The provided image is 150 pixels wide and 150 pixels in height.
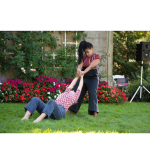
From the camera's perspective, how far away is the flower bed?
5484mm

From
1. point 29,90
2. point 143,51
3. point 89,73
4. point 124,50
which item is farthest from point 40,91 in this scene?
point 124,50

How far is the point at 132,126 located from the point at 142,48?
13.3ft

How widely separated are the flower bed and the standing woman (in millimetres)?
1706

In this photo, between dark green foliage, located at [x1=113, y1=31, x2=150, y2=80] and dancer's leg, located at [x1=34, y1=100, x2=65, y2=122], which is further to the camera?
dark green foliage, located at [x1=113, y1=31, x2=150, y2=80]

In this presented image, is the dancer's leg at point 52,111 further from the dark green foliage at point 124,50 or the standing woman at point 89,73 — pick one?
the dark green foliage at point 124,50

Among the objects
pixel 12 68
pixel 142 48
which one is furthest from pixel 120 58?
pixel 12 68

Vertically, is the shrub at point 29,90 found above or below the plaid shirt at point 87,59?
below

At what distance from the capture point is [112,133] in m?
2.76

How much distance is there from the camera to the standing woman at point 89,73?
390 centimetres

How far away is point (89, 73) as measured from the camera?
4.05 metres

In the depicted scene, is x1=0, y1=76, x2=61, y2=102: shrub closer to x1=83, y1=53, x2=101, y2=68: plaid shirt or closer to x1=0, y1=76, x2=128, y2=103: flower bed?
x1=0, y1=76, x2=128, y2=103: flower bed

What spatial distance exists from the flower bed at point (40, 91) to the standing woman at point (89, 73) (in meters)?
1.71

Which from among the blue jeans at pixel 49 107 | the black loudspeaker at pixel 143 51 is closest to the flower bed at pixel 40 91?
the black loudspeaker at pixel 143 51

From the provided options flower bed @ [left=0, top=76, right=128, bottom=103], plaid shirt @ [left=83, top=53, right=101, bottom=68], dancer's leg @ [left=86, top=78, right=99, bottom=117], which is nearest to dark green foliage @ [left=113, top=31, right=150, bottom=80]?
flower bed @ [left=0, top=76, right=128, bottom=103]
